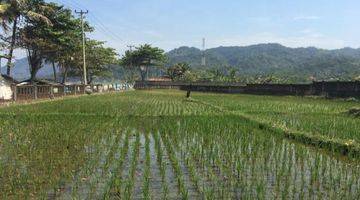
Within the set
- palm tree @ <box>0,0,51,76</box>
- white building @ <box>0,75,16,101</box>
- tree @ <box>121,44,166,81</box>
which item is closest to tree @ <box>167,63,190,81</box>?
tree @ <box>121,44,166,81</box>

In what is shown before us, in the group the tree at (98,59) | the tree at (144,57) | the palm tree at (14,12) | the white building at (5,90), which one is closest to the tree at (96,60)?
the tree at (98,59)

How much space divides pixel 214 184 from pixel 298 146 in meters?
4.61

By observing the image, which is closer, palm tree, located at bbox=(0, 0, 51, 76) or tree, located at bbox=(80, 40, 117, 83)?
palm tree, located at bbox=(0, 0, 51, 76)

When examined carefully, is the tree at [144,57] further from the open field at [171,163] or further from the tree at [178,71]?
the open field at [171,163]

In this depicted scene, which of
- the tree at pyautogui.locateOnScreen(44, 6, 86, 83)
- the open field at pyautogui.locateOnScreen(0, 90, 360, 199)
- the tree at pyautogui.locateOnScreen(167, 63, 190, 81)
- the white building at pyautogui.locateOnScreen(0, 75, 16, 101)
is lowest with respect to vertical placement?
the open field at pyautogui.locateOnScreen(0, 90, 360, 199)

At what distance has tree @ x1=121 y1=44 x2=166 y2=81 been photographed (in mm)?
92562

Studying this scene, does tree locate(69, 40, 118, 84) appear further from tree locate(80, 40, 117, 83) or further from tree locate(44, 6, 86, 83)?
tree locate(44, 6, 86, 83)

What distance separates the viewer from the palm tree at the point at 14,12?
3337 centimetres

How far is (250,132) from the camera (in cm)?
1422

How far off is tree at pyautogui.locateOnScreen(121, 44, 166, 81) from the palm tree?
51.0 meters

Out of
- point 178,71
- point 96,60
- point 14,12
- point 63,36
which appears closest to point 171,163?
point 14,12

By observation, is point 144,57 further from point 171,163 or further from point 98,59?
point 171,163

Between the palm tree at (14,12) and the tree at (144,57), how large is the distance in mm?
51007

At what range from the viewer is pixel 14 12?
35750 mm
